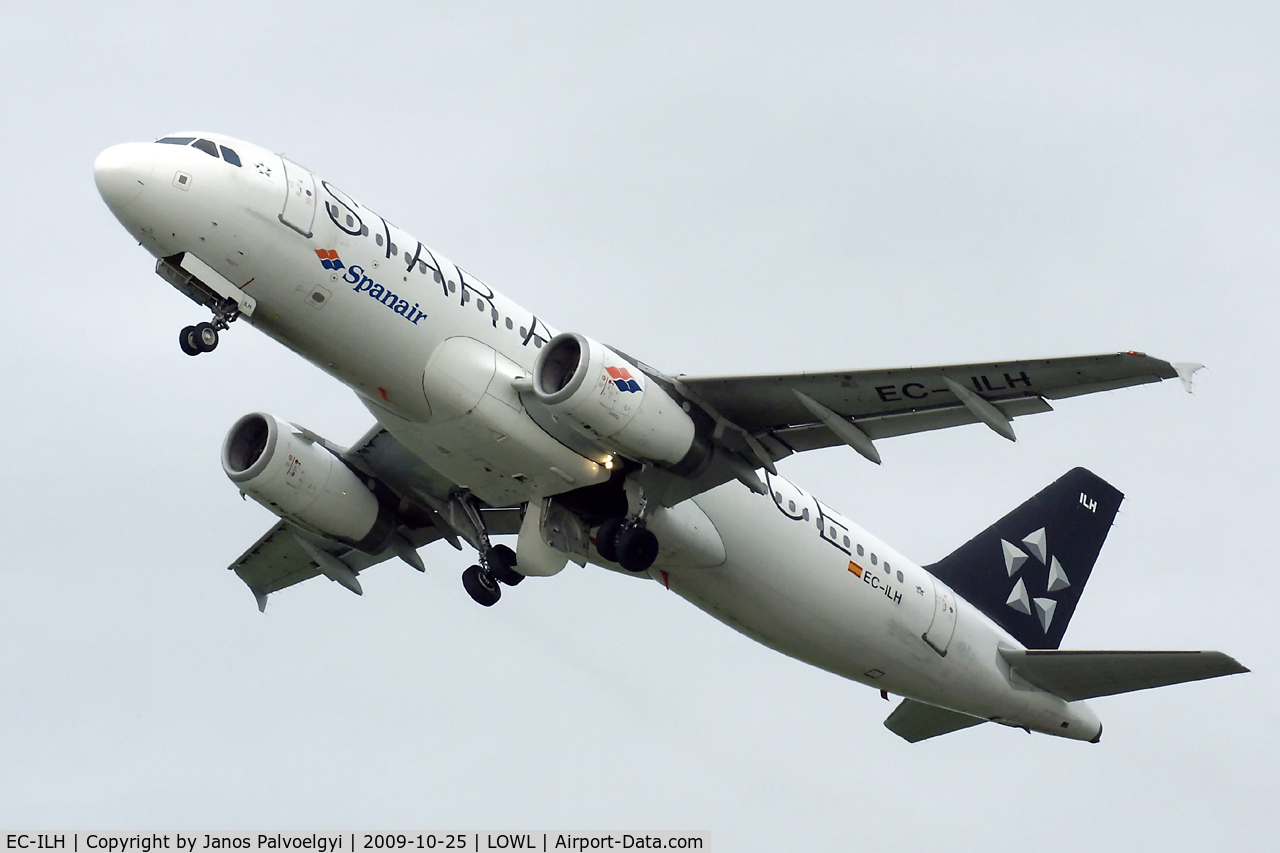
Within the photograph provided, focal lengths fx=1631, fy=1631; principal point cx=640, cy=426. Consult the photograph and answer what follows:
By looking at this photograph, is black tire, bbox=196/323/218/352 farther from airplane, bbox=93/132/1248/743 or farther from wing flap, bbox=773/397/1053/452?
wing flap, bbox=773/397/1053/452

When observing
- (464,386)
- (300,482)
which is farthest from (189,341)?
(300,482)

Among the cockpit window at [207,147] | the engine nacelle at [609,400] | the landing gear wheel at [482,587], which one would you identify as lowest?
the landing gear wheel at [482,587]

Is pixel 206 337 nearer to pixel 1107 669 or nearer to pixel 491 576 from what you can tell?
pixel 491 576

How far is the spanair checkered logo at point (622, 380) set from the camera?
24.9m

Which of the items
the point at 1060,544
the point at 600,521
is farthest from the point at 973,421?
the point at 1060,544

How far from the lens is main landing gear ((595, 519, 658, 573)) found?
87.9 ft

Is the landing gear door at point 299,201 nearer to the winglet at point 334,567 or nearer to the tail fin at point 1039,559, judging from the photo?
the winglet at point 334,567

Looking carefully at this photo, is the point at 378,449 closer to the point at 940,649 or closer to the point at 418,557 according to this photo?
the point at 418,557

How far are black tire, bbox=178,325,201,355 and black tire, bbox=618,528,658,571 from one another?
24.4 ft

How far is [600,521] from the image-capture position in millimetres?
28000

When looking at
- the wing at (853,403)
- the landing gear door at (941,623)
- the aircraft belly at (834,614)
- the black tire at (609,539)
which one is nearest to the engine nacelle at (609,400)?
the wing at (853,403)

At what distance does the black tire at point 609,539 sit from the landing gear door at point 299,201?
6.85m

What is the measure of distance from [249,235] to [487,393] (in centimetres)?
436

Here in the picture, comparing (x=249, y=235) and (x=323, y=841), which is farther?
(x=323, y=841)
